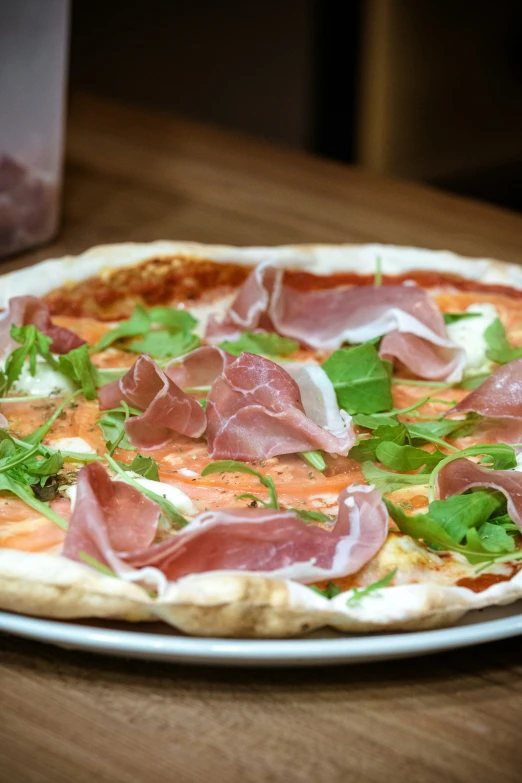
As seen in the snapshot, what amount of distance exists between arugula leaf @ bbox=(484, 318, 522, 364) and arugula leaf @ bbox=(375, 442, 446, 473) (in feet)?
1.23

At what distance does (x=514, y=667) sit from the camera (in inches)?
41.6

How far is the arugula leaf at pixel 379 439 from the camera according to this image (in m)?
1.30

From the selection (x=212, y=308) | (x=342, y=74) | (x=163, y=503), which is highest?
(x=163, y=503)

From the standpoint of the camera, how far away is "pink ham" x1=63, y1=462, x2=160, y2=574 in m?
1.04

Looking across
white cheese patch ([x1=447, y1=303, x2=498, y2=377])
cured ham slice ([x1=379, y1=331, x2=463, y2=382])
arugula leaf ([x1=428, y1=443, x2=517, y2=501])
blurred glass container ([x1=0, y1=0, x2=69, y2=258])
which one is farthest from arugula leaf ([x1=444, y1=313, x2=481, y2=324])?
blurred glass container ([x1=0, y1=0, x2=69, y2=258])

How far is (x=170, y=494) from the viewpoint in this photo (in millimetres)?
1192

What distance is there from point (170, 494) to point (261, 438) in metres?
0.17

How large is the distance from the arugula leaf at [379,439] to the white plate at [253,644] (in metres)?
0.35

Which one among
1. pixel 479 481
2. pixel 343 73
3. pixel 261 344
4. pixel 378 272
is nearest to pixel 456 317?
pixel 378 272

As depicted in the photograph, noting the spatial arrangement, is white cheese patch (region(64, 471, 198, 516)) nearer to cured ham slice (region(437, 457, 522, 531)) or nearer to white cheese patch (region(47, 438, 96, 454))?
white cheese patch (region(47, 438, 96, 454))

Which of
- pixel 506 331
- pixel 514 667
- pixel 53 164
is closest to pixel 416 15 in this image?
pixel 53 164

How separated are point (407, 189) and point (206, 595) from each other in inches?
70.1

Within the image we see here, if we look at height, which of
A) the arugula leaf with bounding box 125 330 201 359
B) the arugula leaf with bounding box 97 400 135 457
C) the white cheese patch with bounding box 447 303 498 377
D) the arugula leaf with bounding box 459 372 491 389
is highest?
the white cheese patch with bounding box 447 303 498 377

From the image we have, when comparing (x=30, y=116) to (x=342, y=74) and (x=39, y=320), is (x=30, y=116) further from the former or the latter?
(x=342, y=74)
